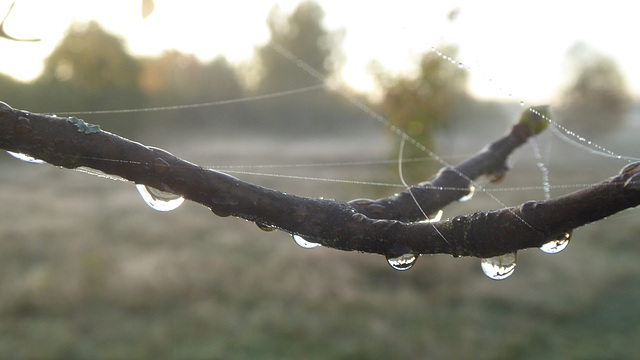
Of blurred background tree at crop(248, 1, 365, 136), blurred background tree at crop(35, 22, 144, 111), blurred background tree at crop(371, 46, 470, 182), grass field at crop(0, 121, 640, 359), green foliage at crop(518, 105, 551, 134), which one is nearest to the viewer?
green foliage at crop(518, 105, 551, 134)

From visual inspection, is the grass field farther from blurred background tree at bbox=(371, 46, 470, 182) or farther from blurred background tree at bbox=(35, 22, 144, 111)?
blurred background tree at bbox=(35, 22, 144, 111)

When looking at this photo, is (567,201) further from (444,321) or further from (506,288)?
(506,288)

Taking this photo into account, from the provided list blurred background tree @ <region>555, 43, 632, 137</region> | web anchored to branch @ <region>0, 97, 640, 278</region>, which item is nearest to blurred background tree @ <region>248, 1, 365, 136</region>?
blurred background tree @ <region>555, 43, 632, 137</region>

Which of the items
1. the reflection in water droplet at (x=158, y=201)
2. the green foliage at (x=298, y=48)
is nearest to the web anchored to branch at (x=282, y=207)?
the reflection in water droplet at (x=158, y=201)

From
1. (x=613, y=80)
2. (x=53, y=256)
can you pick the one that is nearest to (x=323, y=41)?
(x=613, y=80)

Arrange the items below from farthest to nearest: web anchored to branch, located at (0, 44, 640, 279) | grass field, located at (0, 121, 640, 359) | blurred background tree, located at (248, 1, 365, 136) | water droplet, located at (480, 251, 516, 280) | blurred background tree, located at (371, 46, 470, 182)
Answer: blurred background tree, located at (248, 1, 365, 136)
blurred background tree, located at (371, 46, 470, 182)
grass field, located at (0, 121, 640, 359)
water droplet, located at (480, 251, 516, 280)
web anchored to branch, located at (0, 44, 640, 279)

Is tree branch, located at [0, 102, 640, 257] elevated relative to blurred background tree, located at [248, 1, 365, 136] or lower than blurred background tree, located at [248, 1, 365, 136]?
lower

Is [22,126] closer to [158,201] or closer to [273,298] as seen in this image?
[158,201]
